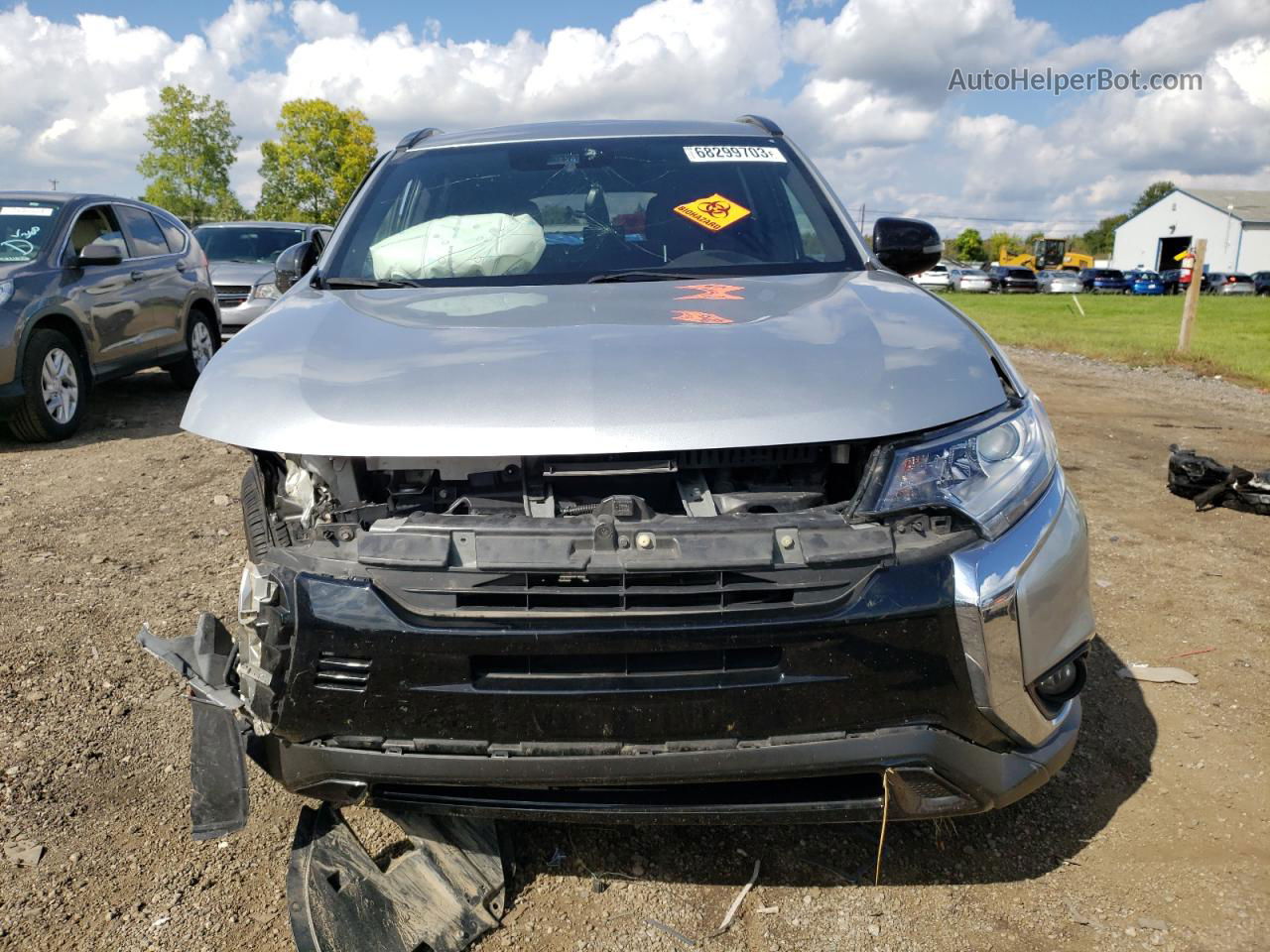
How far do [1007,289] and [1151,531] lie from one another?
2000 inches

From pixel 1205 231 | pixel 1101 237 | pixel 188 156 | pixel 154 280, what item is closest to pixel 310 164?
pixel 188 156

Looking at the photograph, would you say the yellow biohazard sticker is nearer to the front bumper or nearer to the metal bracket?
the metal bracket

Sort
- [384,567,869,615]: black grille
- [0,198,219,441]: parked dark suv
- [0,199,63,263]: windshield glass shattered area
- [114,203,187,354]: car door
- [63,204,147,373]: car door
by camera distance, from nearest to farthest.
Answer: [384,567,869,615]: black grille, [0,198,219,441]: parked dark suv, [0,199,63,263]: windshield glass shattered area, [63,204,147,373]: car door, [114,203,187,354]: car door

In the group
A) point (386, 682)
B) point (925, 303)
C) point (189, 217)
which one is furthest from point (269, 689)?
point (189, 217)

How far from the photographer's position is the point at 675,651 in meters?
1.87

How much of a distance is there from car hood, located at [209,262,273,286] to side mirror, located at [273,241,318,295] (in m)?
8.90

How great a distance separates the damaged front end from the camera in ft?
6.15

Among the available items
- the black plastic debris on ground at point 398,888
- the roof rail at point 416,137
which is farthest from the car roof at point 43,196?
the black plastic debris on ground at point 398,888

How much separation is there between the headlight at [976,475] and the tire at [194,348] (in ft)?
27.8

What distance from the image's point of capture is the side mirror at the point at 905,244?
11.6ft

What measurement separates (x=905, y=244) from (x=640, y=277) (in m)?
1.10

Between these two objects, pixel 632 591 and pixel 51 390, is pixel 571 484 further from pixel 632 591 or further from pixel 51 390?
pixel 51 390

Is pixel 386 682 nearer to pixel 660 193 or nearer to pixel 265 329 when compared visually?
pixel 265 329

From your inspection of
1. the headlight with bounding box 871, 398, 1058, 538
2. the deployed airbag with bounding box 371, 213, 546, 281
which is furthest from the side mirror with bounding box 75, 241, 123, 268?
the headlight with bounding box 871, 398, 1058, 538
